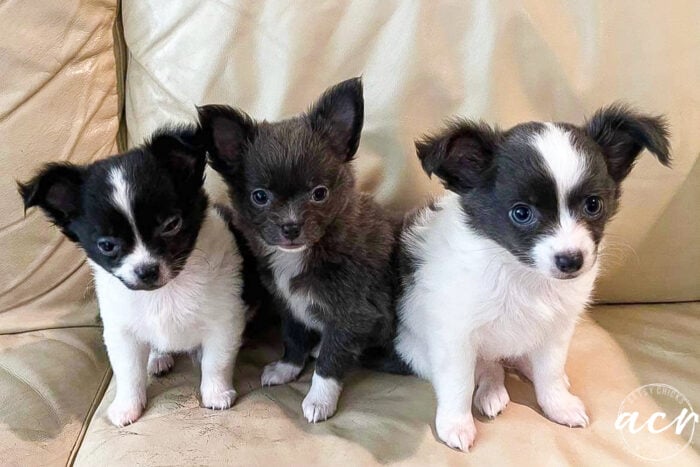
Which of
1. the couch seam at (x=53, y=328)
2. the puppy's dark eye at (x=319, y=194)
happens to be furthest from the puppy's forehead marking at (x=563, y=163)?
the couch seam at (x=53, y=328)

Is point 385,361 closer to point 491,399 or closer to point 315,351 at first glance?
point 315,351

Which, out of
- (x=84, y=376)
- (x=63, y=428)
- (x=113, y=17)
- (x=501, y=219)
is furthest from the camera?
(x=113, y=17)

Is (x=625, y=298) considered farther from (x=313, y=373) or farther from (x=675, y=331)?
(x=313, y=373)

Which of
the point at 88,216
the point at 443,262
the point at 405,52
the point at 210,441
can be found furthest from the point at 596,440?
the point at 88,216

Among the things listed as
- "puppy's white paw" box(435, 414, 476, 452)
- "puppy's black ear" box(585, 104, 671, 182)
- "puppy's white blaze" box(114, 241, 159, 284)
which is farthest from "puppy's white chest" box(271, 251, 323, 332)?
"puppy's black ear" box(585, 104, 671, 182)

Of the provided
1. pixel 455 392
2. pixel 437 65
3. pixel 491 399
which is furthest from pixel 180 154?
pixel 491 399
